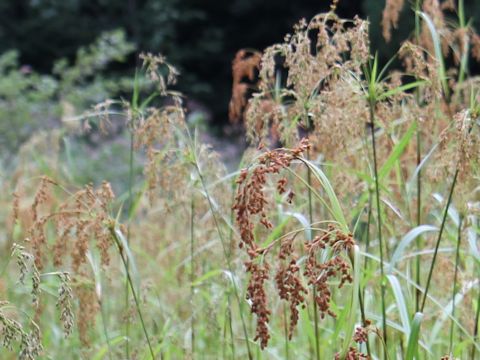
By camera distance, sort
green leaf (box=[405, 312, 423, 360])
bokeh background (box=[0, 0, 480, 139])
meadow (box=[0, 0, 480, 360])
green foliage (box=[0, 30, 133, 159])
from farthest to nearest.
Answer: bokeh background (box=[0, 0, 480, 139]) < green foliage (box=[0, 30, 133, 159]) < green leaf (box=[405, 312, 423, 360]) < meadow (box=[0, 0, 480, 360])

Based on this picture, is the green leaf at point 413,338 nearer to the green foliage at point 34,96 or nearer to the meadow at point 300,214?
the meadow at point 300,214

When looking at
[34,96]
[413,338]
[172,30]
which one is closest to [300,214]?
[413,338]

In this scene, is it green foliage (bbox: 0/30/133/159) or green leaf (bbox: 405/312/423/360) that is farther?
green foliage (bbox: 0/30/133/159)

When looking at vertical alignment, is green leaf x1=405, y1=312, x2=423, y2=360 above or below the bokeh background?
below

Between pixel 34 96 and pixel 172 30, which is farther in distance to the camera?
pixel 172 30

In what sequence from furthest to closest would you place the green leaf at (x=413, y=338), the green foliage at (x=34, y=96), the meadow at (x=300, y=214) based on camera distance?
the green foliage at (x=34, y=96)
the green leaf at (x=413, y=338)
the meadow at (x=300, y=214)

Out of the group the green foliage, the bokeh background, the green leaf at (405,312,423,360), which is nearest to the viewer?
the green leaf at (405,312,423,360)

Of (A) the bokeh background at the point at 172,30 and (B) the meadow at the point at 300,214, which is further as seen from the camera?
(A) the bokeh background at the point at 172,30

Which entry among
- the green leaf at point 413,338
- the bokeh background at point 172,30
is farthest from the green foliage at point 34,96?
the green leaf at point 413,338

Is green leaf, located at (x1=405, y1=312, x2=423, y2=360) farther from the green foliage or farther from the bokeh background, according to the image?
the bokeh background

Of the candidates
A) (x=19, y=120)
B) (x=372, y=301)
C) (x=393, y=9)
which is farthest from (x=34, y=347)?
(x=19, y=120)

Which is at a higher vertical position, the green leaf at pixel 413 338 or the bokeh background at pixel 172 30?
the bokeh background at pixel 172 30

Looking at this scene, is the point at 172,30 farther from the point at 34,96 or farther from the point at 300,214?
the point at 300,214

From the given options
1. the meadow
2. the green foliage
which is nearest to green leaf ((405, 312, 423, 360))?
the meadow
